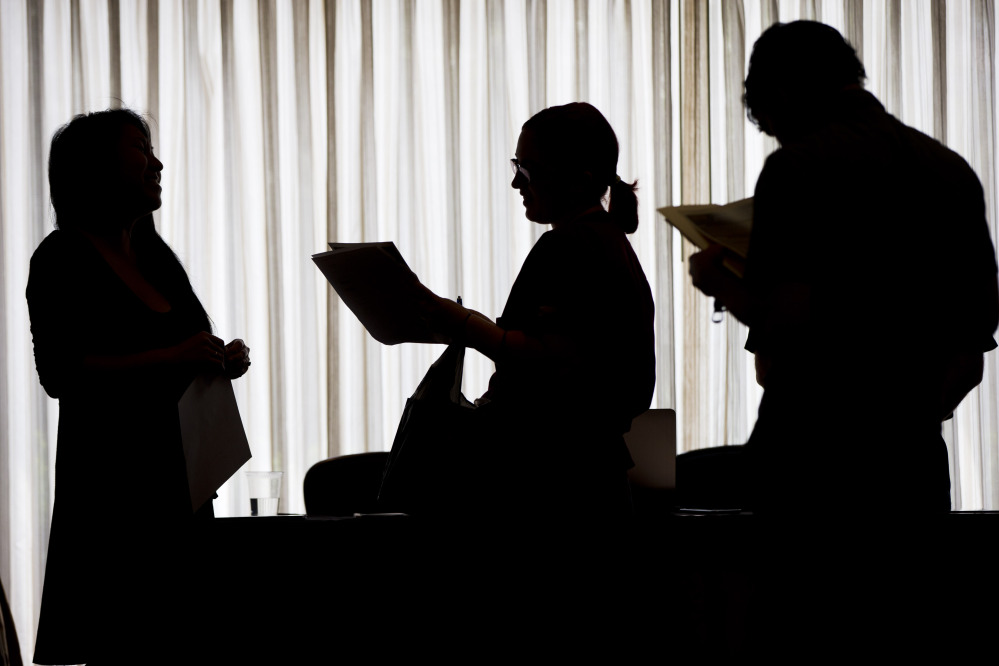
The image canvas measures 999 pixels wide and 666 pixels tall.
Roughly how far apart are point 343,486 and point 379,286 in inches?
45.5

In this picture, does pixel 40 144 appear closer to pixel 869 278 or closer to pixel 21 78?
pixel 21 78

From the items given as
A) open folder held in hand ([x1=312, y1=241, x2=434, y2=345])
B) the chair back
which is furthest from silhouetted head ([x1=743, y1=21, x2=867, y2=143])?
the chair back

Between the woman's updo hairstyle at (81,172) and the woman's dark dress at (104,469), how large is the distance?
114 mm

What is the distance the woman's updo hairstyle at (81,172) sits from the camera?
1776 millimetres

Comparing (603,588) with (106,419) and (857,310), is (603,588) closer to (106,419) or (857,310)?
(857,310)

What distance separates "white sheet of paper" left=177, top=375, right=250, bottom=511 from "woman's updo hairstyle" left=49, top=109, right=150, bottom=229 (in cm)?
41

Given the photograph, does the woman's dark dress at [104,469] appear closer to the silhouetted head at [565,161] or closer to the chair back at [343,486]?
the silhouetted head at [565,161]

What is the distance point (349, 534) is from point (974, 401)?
283 cm

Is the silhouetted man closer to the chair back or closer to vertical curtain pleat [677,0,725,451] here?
the chair back

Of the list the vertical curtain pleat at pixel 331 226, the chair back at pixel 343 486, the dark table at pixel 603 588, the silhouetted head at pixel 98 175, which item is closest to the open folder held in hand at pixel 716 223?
the dark table at pixel 603 588

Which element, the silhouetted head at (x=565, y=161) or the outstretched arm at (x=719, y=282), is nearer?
the outstretched arm at (x=719, y=282)

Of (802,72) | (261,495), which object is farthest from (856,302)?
(261,495)

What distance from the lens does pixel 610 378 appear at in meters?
1.49

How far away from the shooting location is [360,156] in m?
3.60
